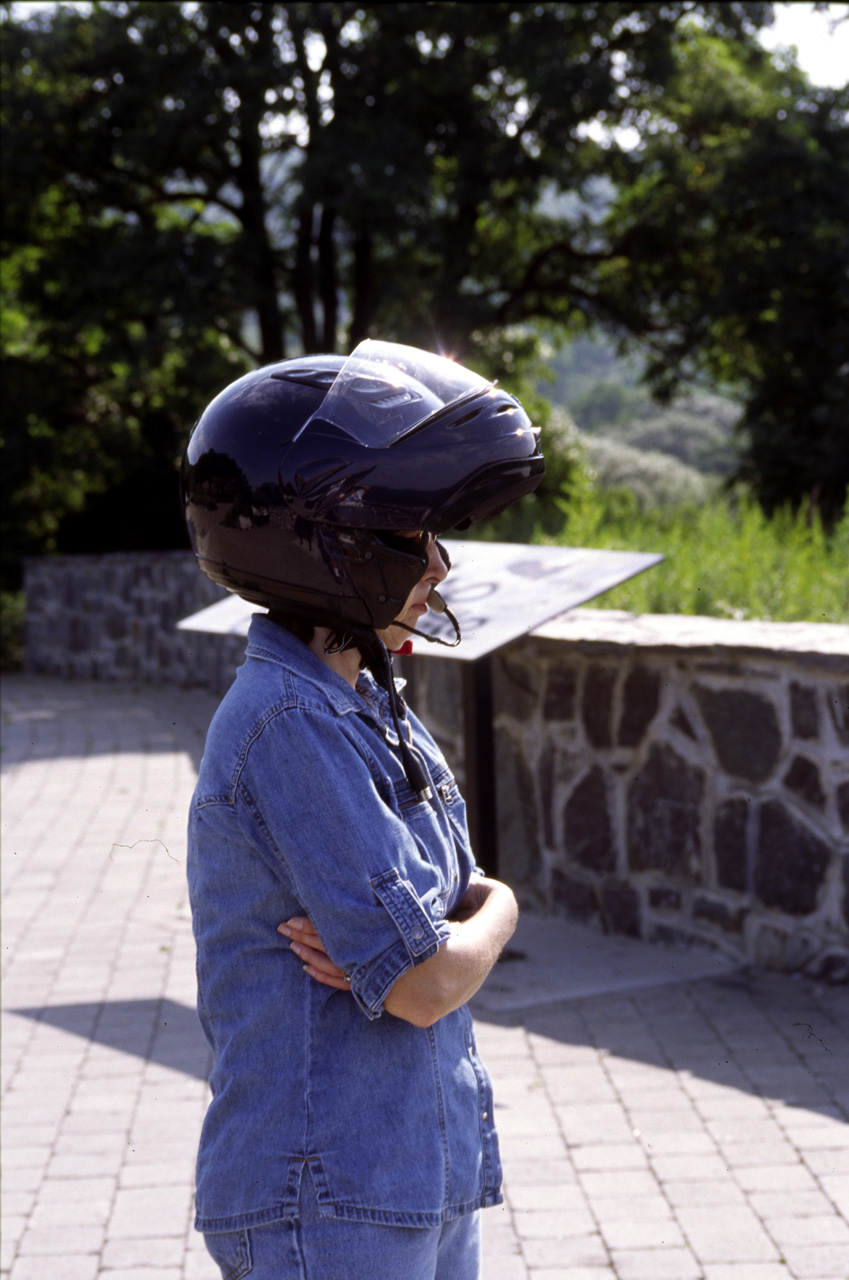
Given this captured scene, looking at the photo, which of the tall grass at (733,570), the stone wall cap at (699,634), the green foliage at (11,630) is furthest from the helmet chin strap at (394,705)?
the green foliage at (11,630)

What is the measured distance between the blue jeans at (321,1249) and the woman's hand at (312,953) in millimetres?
232

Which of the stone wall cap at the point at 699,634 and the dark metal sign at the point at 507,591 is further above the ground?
the dark metal sign at the point at 507,591

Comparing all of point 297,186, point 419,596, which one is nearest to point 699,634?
point 419,596

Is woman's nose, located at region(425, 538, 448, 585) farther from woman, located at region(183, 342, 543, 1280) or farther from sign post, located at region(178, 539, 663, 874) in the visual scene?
sign post, located at region(178, 539, 663, 874)

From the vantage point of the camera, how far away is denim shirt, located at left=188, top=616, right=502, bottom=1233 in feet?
4.89

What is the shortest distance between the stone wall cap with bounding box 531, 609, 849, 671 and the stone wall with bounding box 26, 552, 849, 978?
0.04 ft

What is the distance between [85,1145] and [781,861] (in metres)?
2.75

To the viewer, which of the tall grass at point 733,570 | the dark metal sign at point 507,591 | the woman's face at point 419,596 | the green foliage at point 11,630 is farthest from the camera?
the green foliage at point 11,630

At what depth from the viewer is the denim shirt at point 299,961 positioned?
4.89ft

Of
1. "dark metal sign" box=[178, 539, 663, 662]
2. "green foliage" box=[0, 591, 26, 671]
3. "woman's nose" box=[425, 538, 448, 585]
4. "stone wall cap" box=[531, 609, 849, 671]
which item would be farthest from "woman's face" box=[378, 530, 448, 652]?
"green foliage" box=[0, 591, 26, 671]

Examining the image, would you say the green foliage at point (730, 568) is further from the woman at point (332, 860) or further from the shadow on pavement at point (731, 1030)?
the woman at point (332, 860)

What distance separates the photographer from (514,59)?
59.2ft

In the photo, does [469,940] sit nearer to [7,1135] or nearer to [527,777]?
[7,1135]

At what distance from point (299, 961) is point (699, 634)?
4201 millimetres
